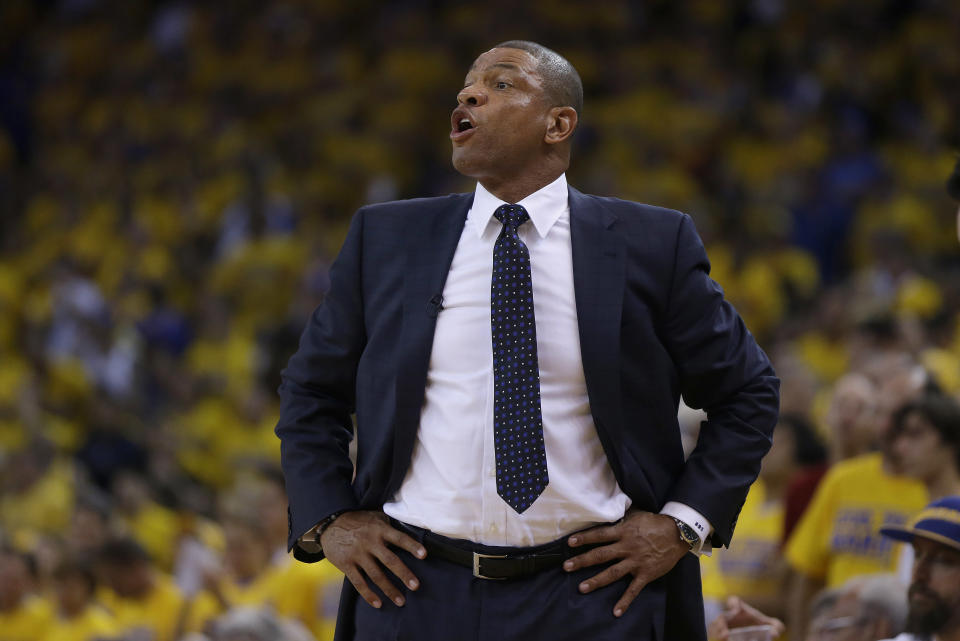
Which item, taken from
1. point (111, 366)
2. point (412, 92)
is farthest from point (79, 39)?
point (111, 366)

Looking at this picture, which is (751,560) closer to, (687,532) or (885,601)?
(885,601)

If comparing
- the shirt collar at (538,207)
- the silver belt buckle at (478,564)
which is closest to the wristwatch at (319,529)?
the silver belt buckle at (478,564)

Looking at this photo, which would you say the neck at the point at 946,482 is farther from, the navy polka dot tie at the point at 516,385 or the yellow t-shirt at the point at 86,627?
the yellow t-shirt at the point at 86,627

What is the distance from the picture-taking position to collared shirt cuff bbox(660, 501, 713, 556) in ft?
8.92

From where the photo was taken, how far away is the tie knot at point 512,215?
280cm

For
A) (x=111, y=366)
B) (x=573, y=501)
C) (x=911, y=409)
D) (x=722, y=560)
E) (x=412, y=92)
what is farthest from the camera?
(x=412, y=92)

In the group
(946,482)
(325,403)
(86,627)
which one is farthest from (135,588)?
(325,403)

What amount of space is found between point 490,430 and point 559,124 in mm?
649

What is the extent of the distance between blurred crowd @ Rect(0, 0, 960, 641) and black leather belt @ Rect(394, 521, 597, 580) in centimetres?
228

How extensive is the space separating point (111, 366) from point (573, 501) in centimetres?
894

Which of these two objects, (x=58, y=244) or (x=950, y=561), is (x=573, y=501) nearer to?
(x=950, y=561)

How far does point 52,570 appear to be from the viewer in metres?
6.66

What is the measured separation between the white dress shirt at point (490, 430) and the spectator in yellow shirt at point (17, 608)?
407cm

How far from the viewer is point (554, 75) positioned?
289 cm
